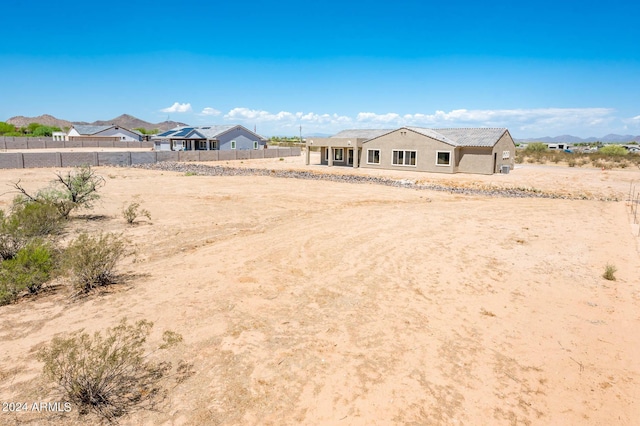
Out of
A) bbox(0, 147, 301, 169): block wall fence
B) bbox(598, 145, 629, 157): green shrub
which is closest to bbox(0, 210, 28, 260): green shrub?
bbox(0, 147, 301, 169): block wall fence

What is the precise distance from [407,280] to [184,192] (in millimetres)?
15557

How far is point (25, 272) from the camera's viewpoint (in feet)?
24.2

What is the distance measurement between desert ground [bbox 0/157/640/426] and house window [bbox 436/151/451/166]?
68.0ft

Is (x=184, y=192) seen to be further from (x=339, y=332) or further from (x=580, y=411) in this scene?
(x=580, y=411)

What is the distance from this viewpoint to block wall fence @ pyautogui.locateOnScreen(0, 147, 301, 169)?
32.5 m

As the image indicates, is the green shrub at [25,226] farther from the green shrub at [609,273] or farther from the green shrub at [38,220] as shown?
the green shrub at [609,273]

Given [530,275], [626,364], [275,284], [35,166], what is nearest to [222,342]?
→ [275,284]

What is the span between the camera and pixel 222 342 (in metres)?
5.97

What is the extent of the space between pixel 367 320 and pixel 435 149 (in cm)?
3039

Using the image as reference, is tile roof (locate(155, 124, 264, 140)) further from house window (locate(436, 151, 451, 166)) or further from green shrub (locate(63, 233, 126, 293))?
green shrub (locate(63, 233, 126, 293))

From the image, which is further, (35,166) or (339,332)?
(35,166)

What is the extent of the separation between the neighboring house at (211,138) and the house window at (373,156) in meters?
27.5

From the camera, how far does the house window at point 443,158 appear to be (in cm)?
3447

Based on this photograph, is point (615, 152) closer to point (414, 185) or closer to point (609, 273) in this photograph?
point (414, 185)
